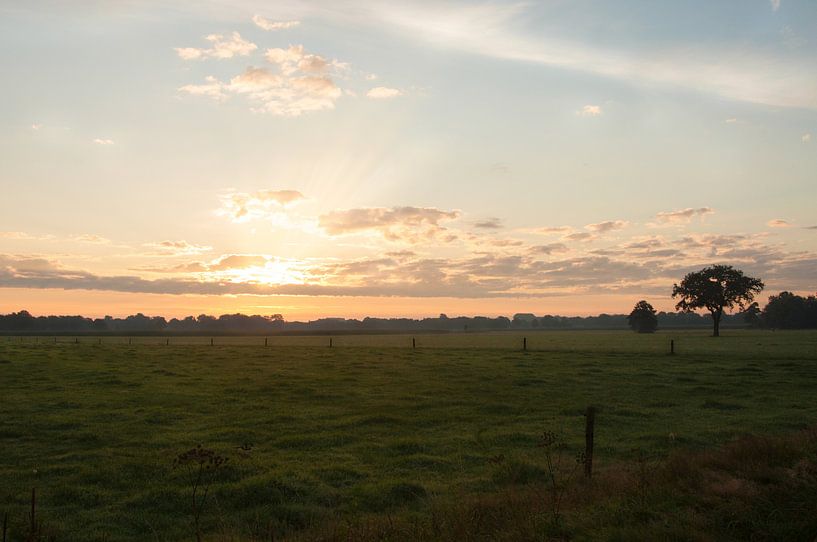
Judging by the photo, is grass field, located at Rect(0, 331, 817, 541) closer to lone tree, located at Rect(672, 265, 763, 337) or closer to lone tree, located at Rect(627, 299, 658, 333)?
lone tree, located at Rect(672, 265, 763, 337)

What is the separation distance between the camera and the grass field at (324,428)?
536 inches

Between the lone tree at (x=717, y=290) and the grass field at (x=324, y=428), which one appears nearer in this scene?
the grass field at (x=324, y=428)

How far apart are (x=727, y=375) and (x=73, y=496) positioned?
37.6 metres

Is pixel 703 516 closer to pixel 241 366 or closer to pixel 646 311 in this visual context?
pixel 241 366

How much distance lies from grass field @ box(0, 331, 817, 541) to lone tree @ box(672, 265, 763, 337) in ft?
207

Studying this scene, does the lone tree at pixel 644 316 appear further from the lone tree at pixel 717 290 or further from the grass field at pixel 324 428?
the grass field at pixel 324 428

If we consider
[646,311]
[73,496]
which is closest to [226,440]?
[73,496]

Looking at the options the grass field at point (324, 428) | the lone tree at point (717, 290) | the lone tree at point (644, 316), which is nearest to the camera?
the grass field at point (324, 428)

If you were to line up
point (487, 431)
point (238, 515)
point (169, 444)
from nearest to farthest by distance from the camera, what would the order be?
point (238, 515) < point (169, 444) < point (487, 431)

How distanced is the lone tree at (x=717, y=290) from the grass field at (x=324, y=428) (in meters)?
63.0

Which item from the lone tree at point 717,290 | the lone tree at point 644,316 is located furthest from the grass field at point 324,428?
the lone tree at point 644,316

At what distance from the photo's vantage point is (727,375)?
121 feet

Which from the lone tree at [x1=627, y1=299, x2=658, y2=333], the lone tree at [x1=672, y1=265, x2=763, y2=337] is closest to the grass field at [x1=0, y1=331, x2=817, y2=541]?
the lone tree at [x1=672, y1=265, x2=763, y2=337]

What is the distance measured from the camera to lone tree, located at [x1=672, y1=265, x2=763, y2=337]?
100812 millimetres
